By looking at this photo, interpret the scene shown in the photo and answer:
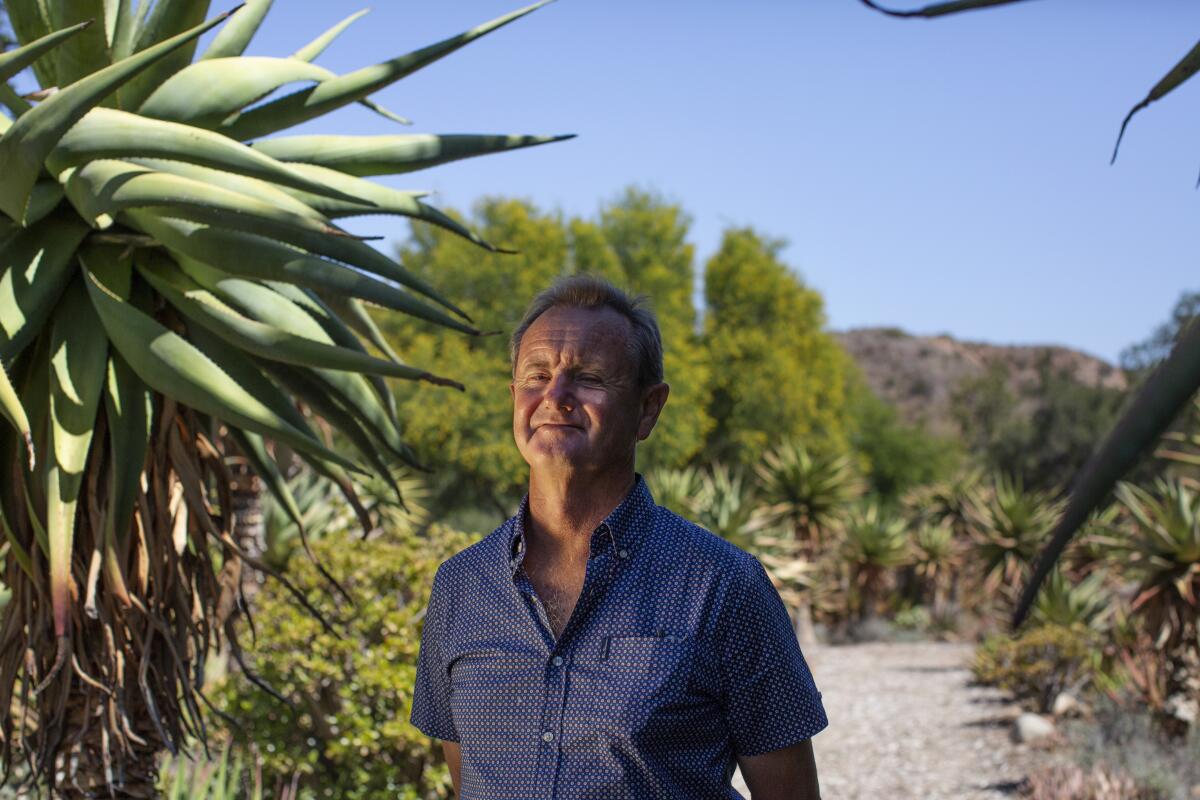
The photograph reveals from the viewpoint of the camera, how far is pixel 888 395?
A: 276ft

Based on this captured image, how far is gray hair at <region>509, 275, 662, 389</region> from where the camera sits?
8.34 feet

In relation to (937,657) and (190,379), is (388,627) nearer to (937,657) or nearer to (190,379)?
(190,379)

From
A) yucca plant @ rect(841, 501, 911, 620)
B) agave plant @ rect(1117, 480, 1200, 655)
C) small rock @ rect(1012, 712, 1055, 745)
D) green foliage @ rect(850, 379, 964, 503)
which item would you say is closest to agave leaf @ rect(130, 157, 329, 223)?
agave plant @ rect(1117, 480, 1200, 655)

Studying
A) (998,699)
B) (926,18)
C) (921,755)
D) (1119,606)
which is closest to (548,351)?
(926,18)

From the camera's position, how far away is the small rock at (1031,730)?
1236 centimetres

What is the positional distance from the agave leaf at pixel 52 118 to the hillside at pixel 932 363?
253 feet

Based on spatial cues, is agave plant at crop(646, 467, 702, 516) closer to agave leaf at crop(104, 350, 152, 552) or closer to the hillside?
agave leaf at crop(104, 350, 152, 552)

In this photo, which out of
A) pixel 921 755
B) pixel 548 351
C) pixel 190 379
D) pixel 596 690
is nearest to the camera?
pixel 596 690

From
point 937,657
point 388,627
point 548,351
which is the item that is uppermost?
point 548,351

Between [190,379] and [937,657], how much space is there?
18971 mm

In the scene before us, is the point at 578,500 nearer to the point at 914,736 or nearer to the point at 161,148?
the point at 161,148

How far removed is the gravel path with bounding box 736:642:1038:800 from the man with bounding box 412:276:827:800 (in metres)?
8.12

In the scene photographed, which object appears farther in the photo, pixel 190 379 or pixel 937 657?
pixel 937 657

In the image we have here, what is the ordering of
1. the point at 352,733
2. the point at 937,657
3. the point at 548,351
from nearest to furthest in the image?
the point at 548,351, the point at 352,733, the point at 937,657
